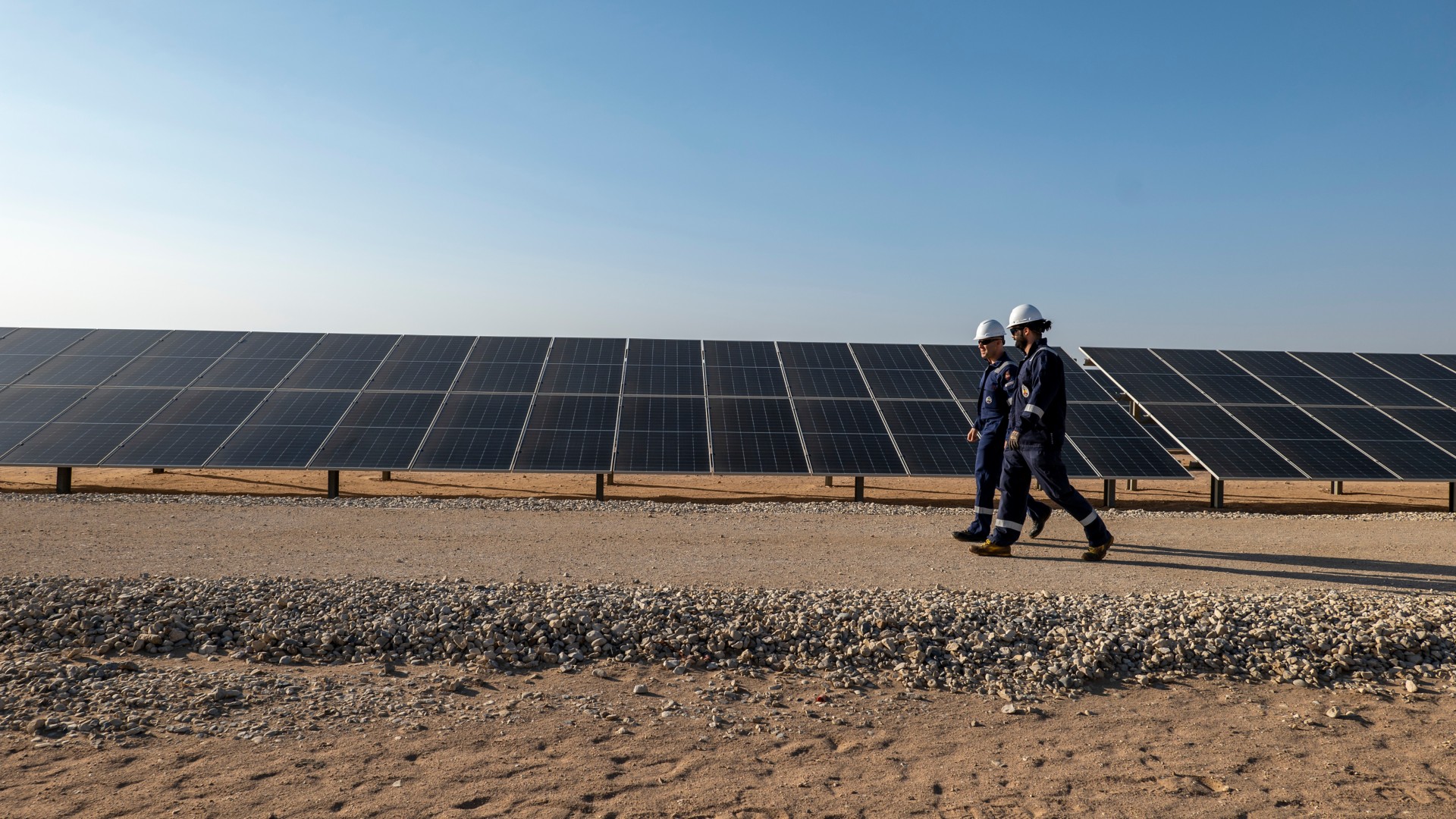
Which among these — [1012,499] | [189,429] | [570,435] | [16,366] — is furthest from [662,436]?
[16,366]

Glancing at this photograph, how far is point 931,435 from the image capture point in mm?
12688

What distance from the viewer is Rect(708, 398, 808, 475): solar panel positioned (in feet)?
38.1

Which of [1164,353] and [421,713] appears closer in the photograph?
[421,713]

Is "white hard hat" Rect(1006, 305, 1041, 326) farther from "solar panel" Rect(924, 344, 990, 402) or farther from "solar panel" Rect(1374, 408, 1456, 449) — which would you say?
"solar panel" Rect(1374, 408, 1456, 449)

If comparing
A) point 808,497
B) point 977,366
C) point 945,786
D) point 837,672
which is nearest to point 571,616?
point 837,672

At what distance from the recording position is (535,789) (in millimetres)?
3158

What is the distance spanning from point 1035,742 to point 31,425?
14.9 m

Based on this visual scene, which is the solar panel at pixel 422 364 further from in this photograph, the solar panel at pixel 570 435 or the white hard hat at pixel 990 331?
the white hard hat at pixel 990 331

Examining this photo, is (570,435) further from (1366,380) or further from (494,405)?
(1366,380)

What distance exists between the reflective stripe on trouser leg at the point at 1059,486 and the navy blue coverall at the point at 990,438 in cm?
62

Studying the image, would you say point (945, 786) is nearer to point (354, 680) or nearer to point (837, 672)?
point (837, 672)

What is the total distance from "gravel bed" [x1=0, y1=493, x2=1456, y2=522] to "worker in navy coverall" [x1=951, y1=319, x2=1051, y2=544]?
7.37ft

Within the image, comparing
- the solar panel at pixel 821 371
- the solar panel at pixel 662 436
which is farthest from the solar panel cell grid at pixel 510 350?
the solar panel at pixel 821 371

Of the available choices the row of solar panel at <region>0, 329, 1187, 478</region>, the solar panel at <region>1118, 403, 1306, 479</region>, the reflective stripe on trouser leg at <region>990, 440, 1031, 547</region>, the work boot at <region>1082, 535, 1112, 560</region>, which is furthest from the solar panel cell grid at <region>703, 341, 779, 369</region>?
the work boot at <region>1082, 535, 1112, 560</region>
